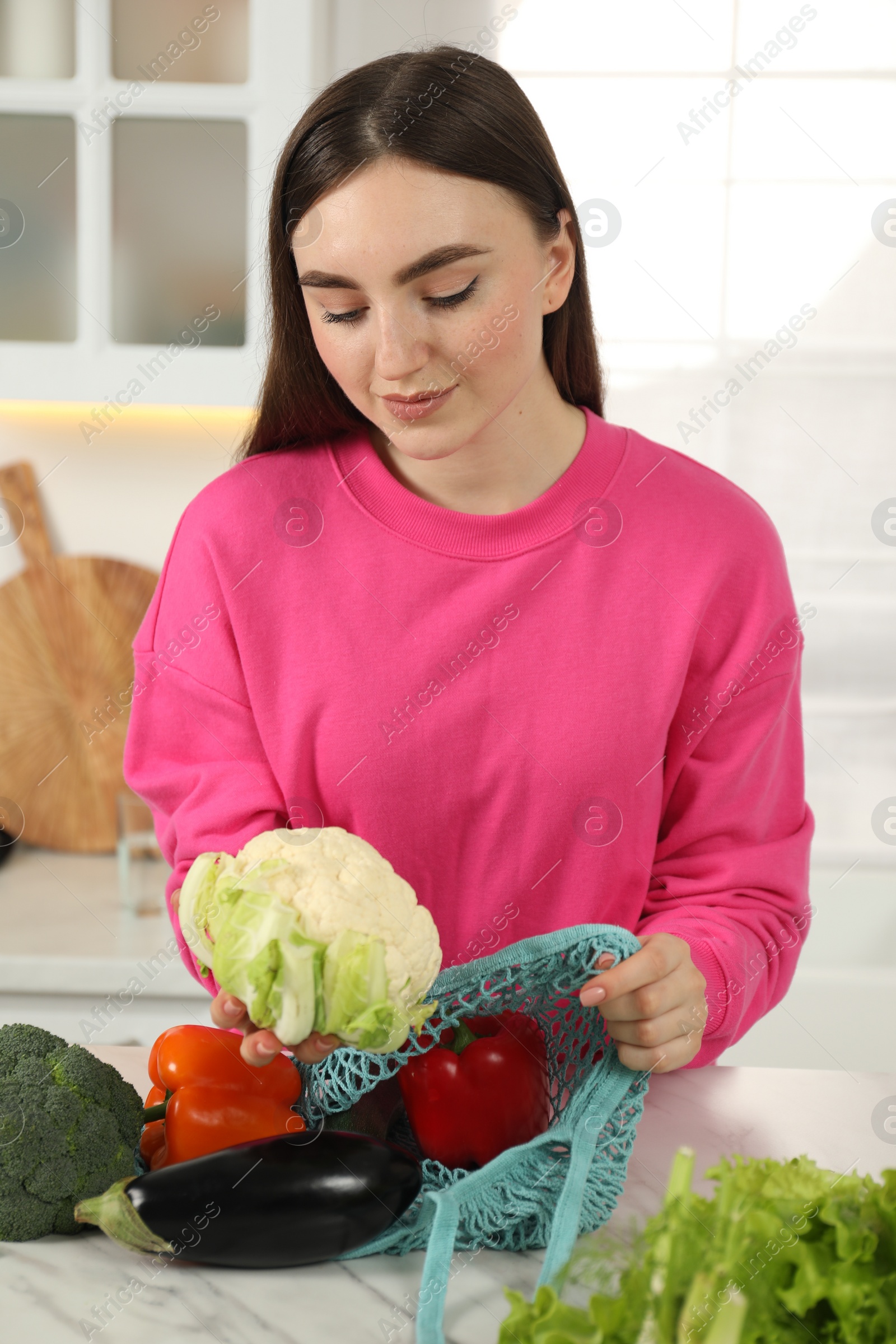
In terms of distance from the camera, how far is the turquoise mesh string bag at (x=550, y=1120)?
0.67 meters

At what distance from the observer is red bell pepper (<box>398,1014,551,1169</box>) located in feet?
2.48

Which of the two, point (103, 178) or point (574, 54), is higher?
point (574, 54)

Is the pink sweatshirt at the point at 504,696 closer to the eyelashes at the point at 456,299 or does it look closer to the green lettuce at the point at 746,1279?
the eyelashes at the point at 456,299

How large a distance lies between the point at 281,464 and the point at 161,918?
3.47 ft

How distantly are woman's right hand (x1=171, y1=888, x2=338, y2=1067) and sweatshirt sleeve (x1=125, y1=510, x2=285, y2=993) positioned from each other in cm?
27

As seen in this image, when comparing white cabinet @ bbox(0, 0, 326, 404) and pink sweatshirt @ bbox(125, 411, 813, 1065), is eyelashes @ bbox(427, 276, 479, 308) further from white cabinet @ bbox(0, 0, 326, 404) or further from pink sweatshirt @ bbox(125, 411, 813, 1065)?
white cabinet @ bbox(0, 0, 326, 404)

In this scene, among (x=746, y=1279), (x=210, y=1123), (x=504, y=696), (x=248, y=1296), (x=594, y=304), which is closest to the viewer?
(x=746, y=1279)

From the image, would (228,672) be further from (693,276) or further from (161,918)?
(693,276)

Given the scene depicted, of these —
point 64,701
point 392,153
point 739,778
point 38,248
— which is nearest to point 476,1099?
point 739,778

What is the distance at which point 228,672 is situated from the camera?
1040 millimetres

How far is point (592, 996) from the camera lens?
717mm

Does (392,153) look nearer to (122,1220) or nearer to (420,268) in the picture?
(420,268)

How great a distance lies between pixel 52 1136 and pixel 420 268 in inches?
25.6

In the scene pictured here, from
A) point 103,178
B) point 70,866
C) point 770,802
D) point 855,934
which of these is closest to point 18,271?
point 103,178
